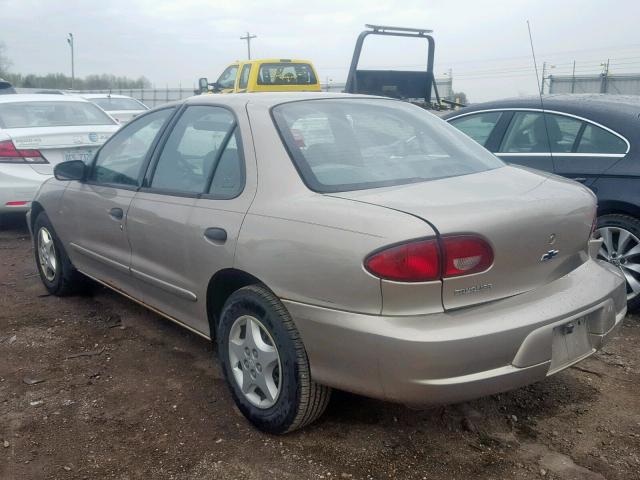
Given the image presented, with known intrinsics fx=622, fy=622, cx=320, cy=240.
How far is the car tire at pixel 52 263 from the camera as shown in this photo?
15.2 feet

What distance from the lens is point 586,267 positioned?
2.83 meters

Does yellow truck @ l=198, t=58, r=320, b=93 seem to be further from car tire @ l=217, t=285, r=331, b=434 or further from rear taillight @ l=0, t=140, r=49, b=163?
car tire @ l=217, t=285, r=331, b=434

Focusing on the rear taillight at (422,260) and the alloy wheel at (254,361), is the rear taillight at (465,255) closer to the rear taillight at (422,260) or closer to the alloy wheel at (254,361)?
the rear taillight at (422,260)

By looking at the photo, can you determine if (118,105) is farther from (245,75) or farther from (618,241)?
(618,241)

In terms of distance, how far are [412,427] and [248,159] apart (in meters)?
1.46

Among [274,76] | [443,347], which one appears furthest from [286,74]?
[443,347]

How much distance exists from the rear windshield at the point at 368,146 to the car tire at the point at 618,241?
1.38 metres

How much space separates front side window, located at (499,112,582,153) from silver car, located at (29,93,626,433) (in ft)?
5.02

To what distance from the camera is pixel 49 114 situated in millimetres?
7438

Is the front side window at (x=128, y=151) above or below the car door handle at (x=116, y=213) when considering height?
above

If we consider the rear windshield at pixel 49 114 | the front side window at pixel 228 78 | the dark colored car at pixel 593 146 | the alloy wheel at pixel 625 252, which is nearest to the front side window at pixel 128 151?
the dark colored car at pixel 593 146

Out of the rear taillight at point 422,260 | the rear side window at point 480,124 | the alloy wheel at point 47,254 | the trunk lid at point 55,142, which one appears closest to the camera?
the rear taillight at point 422,260

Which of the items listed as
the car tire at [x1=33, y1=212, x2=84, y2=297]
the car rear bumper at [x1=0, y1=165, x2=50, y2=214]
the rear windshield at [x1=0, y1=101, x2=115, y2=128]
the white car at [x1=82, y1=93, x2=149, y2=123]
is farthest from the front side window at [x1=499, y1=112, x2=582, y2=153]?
the white car at [x1=82, y1=93, x2=149, y2=123]

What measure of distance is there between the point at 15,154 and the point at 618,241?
5.71m
